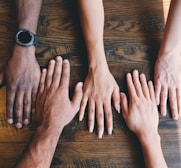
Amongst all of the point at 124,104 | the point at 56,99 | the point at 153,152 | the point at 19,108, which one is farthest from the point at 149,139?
the point at 19,108

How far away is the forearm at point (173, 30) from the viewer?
111 cm

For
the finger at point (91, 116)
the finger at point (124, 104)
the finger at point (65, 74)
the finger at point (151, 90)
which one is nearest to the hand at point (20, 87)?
the finger at point (65, 74)

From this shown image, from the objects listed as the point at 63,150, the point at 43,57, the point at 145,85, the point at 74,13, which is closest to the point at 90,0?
the point at 74,13

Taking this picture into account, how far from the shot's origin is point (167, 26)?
1.14 m

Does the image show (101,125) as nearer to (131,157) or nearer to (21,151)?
(131,157)

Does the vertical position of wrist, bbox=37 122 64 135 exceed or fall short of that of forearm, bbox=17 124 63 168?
it exceeds it

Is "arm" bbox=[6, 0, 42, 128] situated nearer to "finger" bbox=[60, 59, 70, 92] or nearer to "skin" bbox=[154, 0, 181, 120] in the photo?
"finger" bbox=[60, 59, 70, 92]

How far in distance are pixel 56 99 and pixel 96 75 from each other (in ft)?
0.58

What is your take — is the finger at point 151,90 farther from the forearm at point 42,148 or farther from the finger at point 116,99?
the forearm at point 42,148

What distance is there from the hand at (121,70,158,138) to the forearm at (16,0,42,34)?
0.42 meters

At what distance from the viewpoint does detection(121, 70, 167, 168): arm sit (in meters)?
1.08

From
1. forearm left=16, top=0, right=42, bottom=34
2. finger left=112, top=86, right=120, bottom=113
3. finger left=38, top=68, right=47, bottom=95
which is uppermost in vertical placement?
forearm left=16, top=0, right=42, bottom=34

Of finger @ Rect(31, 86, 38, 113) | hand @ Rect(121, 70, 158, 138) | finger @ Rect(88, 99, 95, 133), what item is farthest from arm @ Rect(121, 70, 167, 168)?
finger @ Rect(31, 86, 38, 113)

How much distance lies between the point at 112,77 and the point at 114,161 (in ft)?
1.03
